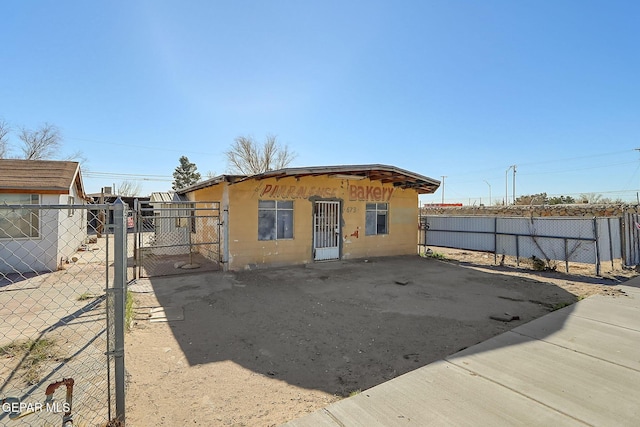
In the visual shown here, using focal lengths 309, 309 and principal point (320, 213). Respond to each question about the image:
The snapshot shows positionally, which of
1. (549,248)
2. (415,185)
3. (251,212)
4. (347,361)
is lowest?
(347,361)

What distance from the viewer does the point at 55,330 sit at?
190 inches

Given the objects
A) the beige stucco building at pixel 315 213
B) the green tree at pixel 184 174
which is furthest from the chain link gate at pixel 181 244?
the green tree at pixel 184 174

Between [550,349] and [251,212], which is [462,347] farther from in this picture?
[251,212]

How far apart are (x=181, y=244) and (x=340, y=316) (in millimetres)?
7393

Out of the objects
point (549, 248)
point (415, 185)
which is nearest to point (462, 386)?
point (549, 248)

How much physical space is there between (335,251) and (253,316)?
5924mm

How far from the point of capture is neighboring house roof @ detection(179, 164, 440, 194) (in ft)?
29.0

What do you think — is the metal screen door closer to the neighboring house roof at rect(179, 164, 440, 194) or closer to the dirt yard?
the neighboring house roof at rect(179, 164, 440, 194)

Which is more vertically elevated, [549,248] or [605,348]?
[549,248]

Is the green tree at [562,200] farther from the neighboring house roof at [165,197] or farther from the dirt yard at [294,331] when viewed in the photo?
the neighboring house roof at [165,197]

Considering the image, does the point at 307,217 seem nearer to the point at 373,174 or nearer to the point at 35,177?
the point at 373,174

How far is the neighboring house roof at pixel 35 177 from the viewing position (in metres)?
8.85

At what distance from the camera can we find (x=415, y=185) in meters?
12.9

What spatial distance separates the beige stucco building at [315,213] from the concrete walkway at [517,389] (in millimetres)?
6419
